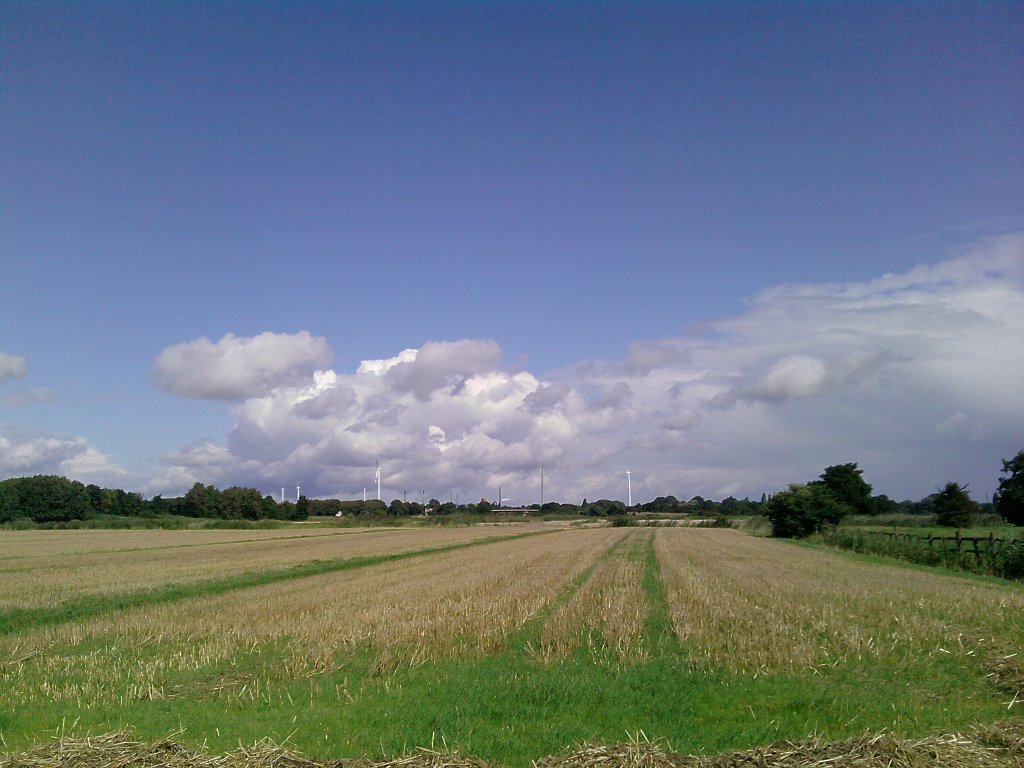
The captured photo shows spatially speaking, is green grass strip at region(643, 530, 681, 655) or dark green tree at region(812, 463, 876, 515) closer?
green grass strip at region(643, 530, 681, 655)

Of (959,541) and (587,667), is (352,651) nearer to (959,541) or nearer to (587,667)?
(587,667)

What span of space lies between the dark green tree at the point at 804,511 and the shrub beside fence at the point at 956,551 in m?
20.7

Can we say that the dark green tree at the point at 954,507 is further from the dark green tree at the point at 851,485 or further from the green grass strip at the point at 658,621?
the green grass strip at the point at 658,621

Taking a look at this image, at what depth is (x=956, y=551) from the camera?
3894 centimetres

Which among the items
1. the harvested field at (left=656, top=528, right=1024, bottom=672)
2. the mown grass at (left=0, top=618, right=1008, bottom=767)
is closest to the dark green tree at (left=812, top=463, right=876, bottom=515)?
the harvested field at (left=656, top=528, right=1024, bottom=672)

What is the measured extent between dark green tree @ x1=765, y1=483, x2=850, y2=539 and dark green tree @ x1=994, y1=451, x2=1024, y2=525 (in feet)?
45.1

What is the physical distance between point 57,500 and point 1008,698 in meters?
162

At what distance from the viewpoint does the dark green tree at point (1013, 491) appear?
6931 cm

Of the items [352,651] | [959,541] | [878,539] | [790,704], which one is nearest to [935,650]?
[790,704]

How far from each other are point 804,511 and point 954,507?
24.5 m

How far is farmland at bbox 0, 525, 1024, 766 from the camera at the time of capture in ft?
33.5

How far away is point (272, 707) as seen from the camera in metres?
11.5

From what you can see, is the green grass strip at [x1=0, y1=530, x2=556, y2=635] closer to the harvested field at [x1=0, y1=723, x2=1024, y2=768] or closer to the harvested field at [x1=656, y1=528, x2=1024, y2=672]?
the harvested field at [x1=0, y1=723, x2=1024, y2=768]

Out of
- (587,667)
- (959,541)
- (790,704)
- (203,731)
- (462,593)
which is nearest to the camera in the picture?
(203,731)
